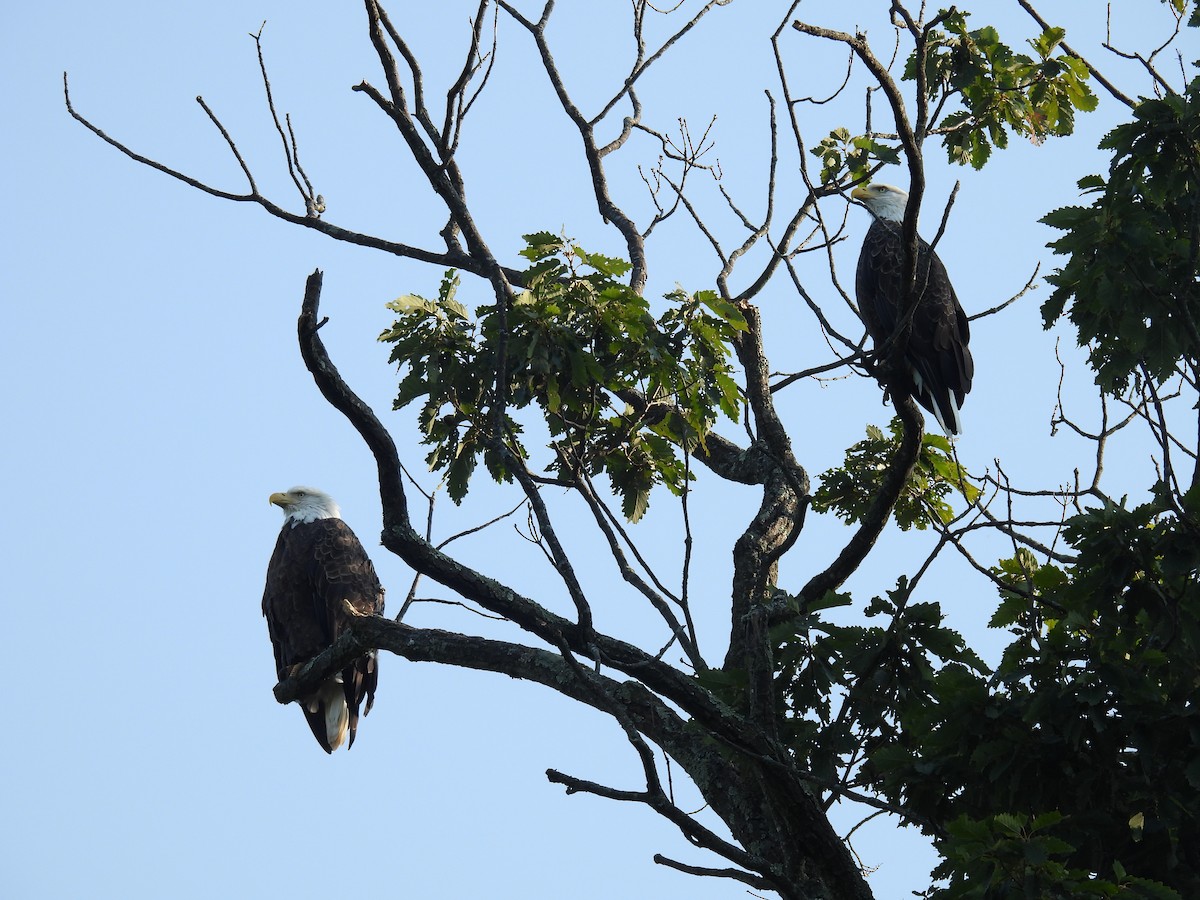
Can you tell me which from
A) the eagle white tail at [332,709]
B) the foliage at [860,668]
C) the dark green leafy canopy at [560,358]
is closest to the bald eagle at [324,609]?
the eagle white tail at [332,709]

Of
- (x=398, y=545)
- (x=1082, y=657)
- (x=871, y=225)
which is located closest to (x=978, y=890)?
(x=1082, y=657)

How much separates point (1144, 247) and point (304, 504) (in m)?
5.15

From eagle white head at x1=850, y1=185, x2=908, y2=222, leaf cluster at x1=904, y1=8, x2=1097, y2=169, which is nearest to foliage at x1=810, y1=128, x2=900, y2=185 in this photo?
leaf cluster at x1=904, y1=8, x2=1097, y2=169

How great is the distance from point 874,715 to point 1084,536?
76 centimetres

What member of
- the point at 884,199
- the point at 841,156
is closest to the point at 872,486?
Answer: the point at 841,156

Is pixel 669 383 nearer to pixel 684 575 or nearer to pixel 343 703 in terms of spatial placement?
pixel 684 575

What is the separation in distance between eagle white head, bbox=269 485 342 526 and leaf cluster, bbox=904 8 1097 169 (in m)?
4.06

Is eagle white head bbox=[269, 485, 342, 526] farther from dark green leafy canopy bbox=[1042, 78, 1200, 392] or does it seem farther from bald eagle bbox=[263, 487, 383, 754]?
dark green leafy canopy bbox=[1042, 78, 1200, 392]

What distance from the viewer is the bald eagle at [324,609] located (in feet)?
21.3

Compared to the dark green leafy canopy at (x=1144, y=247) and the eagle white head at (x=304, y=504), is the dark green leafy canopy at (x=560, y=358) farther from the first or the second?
the eagle white head at (x=304, y=504)

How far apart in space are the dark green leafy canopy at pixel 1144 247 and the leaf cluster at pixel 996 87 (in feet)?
3.09

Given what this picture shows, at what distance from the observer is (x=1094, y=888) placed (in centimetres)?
245

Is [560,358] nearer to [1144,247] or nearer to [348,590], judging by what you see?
[1144,247]

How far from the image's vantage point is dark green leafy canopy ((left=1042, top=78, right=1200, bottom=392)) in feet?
12.5
